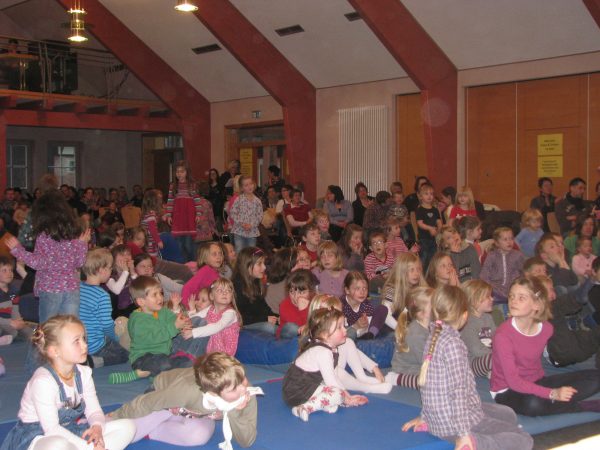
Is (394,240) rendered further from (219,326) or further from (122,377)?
(122,377)

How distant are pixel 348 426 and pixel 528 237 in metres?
5.58

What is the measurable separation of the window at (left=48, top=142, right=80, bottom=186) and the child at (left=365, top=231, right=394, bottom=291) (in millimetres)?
14678

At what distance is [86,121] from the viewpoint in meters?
18.3

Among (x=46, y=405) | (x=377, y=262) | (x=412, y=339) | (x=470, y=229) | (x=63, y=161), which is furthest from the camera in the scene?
(x=63, y=161)

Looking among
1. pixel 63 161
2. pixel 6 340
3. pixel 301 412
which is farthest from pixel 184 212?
pixel 63 161

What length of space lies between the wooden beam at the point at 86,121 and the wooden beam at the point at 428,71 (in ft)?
25.1

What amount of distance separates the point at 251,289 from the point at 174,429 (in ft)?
9.67

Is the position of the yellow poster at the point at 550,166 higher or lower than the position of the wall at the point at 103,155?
lower

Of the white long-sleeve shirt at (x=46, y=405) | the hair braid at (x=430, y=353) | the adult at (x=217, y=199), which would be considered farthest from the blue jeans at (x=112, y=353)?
the adult at (x=217, y=199)

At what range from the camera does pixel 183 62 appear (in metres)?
18.1

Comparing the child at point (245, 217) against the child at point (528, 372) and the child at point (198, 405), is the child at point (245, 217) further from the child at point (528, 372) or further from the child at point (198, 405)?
the child at point (198, 405)

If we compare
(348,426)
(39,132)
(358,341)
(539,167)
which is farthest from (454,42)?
(39,132)

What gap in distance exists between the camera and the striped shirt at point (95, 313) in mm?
6902

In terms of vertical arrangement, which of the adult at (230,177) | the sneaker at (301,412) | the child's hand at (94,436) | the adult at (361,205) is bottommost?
the sneaker at (301,412)
